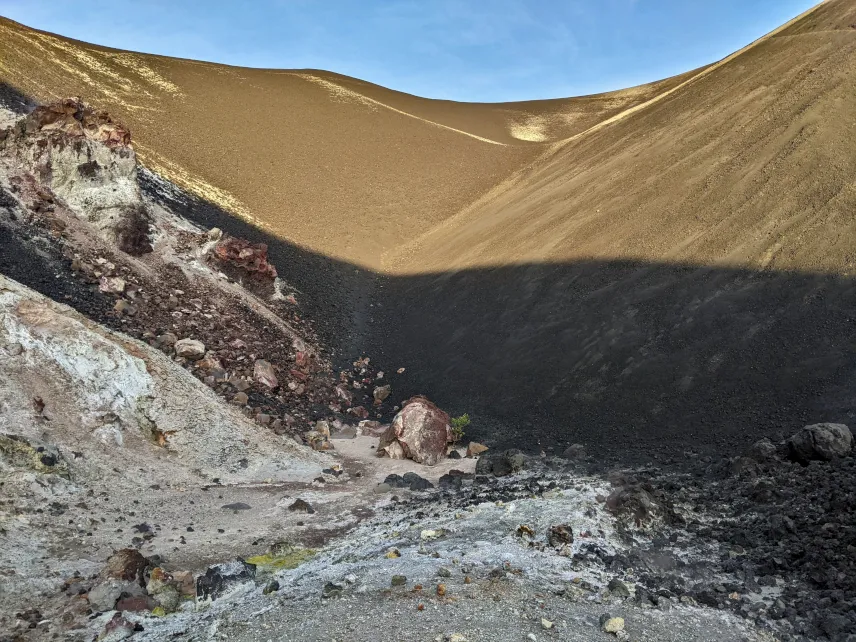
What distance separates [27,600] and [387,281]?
18.0m

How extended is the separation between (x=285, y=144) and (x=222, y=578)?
31251 mm

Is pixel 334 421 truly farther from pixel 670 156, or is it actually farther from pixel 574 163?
pixel 574 163

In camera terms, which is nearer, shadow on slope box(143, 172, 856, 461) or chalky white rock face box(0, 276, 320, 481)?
chalky white rock face box(0, 276, 320, 481)

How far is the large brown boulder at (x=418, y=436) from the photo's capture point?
11.7m

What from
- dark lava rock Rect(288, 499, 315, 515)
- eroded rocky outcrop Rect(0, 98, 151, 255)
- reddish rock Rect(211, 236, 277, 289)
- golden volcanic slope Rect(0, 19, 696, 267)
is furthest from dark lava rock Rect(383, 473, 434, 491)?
golden volcanic slope Rect(0, 19, 696, 267)

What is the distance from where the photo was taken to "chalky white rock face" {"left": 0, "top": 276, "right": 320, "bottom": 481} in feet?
30.3

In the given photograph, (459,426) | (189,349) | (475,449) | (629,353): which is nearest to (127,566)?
(189,349)

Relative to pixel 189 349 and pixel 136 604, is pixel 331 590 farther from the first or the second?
pixel 189 349

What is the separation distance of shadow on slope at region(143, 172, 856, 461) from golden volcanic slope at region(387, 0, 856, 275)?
3.29 ft

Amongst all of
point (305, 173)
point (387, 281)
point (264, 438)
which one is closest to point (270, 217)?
point (387, 281)

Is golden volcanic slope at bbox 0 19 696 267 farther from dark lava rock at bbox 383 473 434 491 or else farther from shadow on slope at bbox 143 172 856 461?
dark lava rock at bbox 383 473 434 491

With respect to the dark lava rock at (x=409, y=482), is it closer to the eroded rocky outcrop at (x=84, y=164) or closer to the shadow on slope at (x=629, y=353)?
the shadow on slope at (x=629, y=353)

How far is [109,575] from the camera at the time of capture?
649cm

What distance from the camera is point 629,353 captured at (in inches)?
522
